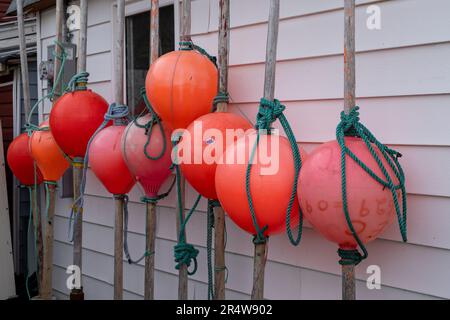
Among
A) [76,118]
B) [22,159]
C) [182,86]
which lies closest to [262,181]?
[182,86]

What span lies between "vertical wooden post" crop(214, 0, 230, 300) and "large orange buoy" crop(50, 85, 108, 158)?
96 centimetres

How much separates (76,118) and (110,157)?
41cm

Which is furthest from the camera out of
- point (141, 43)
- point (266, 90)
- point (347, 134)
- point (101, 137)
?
point (141, 43)

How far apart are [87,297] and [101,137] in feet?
6.09

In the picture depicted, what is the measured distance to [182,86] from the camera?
2545 millimetres

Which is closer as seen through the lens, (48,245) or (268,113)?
(268,113)

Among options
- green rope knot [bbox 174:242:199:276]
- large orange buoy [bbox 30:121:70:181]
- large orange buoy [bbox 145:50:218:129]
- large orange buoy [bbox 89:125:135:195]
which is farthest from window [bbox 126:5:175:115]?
green rope knot [bbox 174:242:199:276]

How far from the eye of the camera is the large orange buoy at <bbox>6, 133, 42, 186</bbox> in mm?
4227

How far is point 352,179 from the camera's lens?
6.35ft

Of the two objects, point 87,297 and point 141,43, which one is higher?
point 141,43

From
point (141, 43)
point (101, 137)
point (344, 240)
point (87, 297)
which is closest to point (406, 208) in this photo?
point (344, 240)

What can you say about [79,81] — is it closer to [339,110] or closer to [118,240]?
[118,240]

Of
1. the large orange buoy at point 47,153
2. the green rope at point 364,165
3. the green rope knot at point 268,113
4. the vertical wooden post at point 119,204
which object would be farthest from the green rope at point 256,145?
the large orange buoy at point 47,153
